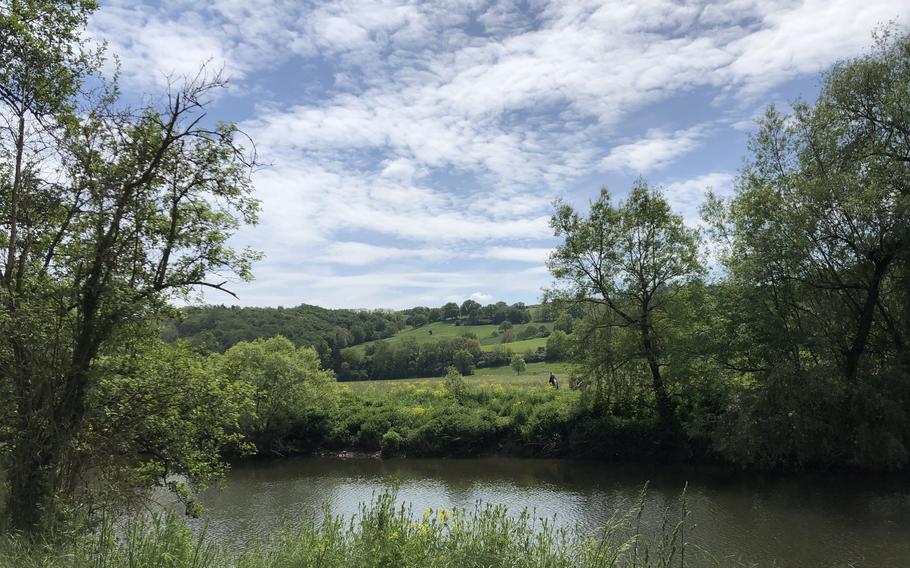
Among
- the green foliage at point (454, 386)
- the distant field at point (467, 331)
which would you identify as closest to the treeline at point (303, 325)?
the distant field at point (467, 331)

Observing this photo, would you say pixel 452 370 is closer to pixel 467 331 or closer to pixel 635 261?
pixel 635 261

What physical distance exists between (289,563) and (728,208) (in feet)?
83.2

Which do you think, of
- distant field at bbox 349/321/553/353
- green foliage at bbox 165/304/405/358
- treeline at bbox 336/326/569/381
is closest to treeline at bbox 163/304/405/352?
green foliage at bbox 165/304/405/358

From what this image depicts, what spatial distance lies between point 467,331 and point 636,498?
2938 inches

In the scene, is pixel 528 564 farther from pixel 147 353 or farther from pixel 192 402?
pixel 147 353

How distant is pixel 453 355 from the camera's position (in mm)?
73812

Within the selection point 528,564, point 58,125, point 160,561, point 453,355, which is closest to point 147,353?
point 58,125

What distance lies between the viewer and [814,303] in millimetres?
21984

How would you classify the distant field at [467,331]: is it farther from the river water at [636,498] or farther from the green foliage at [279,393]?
the river water at [636,498]

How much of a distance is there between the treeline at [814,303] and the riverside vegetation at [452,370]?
0.08 metres

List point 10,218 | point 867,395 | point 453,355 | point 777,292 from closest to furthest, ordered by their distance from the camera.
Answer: point 10,218, point 867,395, point 777,292, point 453,355

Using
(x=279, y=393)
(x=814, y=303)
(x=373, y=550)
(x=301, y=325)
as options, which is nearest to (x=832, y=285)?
(x=814, y=303)

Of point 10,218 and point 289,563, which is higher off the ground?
point 10,218

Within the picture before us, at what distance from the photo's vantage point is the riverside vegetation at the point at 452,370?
842 centimetres
